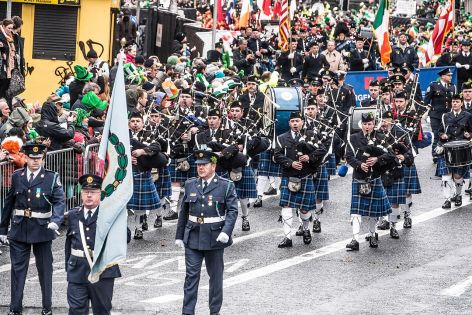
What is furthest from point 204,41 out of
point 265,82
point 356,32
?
point 265,82

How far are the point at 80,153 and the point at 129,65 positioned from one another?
197 inches

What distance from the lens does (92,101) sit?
18844 mm

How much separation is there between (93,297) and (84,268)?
27cm

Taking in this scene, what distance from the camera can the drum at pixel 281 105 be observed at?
71.7 ft

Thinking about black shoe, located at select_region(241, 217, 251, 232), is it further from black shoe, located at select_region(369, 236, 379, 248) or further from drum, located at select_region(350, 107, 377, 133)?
drum, located at select_region(350, 107, 377, 133)

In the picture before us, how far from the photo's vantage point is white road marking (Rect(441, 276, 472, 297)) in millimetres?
14570

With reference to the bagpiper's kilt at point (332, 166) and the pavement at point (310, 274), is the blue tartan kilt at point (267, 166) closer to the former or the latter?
the pavement at point (310, 274)

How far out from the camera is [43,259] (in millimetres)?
13602

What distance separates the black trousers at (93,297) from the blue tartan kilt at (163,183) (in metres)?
6.49

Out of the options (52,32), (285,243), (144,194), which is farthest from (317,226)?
(52,32)

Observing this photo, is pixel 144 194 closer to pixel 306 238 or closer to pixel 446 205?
pixel 306 238

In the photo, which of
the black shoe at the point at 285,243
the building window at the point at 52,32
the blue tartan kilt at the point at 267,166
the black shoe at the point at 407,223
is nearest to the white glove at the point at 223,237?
the black shoe at the point at 285,243

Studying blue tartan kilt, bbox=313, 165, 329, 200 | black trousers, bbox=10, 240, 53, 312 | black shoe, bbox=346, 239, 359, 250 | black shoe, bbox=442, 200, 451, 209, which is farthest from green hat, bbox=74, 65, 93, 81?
black trousers, bbox=10, 240, 53, 312

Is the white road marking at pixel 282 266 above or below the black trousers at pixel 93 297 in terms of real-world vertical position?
below
